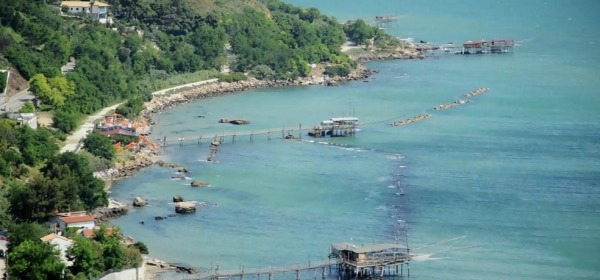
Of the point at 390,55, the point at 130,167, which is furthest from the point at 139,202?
the point at 390,55

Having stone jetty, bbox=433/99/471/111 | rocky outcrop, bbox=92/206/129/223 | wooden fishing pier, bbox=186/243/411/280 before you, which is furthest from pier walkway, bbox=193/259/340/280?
stone jetty, bbox=433/99/471/111

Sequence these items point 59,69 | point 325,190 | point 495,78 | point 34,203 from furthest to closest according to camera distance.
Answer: point 495,78, point 59,69, point 325,190, point 34,203

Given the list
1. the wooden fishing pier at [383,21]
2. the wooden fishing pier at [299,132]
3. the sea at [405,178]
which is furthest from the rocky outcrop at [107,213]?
the wooden fishing pier at [383,21]

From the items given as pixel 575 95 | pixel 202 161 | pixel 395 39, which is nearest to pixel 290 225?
pixel 202 161

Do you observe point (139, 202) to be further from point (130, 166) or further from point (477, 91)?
point (477, 91)

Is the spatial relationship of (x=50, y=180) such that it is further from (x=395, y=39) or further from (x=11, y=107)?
(x=395, y=39)
